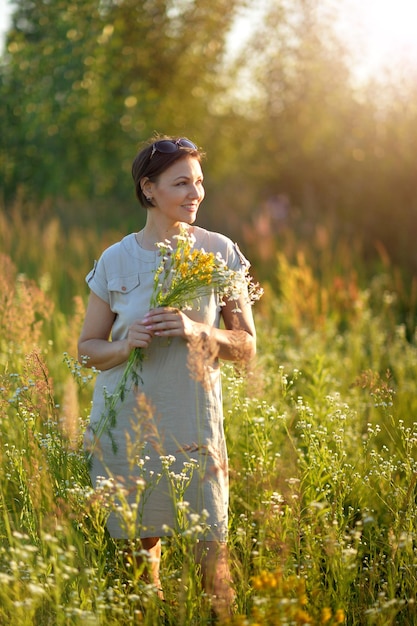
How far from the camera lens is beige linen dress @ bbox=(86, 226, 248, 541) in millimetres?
2918

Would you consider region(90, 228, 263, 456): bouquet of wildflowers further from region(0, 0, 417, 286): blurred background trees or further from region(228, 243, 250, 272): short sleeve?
region(0, 0, 417, 286): blurred background trees

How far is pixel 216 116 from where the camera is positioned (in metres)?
16.8

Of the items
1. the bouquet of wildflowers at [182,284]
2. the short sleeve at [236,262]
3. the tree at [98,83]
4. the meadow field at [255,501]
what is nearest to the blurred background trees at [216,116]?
the tree at [98,83]

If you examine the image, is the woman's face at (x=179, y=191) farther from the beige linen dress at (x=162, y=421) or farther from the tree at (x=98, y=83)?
the tree at (x=98, y=83)

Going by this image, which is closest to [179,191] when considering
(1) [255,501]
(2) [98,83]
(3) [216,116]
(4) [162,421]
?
(4) [162,421]

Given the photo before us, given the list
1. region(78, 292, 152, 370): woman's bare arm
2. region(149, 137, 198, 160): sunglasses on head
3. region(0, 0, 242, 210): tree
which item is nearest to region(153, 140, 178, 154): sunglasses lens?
region(149, 137, 198, 160): sunglasses on head

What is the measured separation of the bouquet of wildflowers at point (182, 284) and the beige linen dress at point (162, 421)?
44 millimetres

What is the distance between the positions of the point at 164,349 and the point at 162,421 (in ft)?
0.86

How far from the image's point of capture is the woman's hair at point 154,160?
3014 mm

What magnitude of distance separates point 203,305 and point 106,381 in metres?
0.46

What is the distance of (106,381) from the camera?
10.1 ft

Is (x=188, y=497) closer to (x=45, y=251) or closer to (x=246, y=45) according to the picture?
(x=45, y=251)

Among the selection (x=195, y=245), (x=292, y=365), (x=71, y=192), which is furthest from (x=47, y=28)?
(x=195, y=245)

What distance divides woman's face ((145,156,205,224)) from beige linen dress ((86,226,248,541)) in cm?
14
